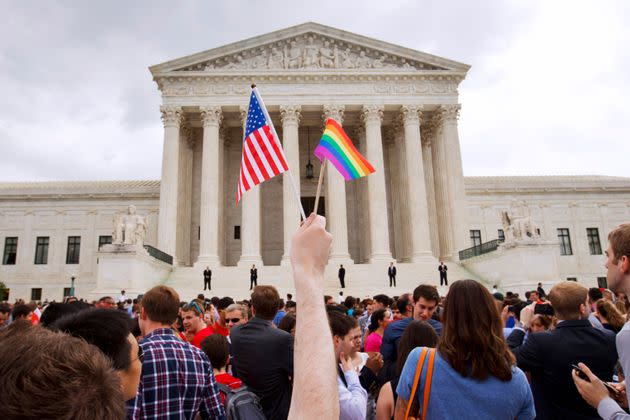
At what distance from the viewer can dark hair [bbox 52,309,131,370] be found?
8.52 ft

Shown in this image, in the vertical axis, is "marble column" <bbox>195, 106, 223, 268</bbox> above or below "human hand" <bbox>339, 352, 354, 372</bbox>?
above

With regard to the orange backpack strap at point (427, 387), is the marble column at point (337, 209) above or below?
above

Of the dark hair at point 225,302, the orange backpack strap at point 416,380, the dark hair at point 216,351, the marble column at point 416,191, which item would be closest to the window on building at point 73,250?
the marble column at point 416,191

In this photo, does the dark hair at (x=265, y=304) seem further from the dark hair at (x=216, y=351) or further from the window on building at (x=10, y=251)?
the window on building at (x=10, y=251)

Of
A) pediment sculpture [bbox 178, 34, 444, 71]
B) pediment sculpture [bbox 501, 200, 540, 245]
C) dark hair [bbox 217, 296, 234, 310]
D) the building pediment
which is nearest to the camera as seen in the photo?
dark hair [bbox 217, 296, 234, 310]

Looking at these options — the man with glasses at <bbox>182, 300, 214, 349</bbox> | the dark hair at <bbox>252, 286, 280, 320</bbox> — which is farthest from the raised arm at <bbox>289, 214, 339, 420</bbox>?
the man with glasses at <bbox>182, 300, 214, 349</bbox>

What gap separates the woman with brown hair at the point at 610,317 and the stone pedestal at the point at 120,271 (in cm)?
2451

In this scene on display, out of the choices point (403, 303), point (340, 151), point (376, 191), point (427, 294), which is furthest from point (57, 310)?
point (376, 191)

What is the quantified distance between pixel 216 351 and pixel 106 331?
2.44 metres

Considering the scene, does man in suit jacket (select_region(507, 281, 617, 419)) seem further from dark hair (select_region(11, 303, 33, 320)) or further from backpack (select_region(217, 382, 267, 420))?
dark hair (select_region(11, 303, 33, 320))

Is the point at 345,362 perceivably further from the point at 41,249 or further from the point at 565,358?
the point at 41,249

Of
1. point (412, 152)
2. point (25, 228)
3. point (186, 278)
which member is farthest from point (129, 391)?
point (25, 228)

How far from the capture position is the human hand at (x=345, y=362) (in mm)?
3906

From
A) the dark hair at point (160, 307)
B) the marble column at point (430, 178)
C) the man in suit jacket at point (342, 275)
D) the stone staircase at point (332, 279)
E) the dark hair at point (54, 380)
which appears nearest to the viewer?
the dark hair at point (54, 380)
